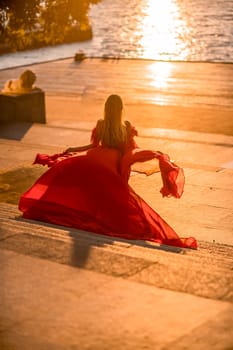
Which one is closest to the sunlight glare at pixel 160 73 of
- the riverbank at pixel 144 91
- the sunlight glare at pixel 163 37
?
the riverbank at pixel 144 91

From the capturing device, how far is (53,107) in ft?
76.3

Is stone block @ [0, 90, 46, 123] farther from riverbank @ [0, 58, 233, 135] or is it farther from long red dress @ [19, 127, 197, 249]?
long red dress @ [19, 127, 197, 249]

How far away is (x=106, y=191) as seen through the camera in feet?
33.3

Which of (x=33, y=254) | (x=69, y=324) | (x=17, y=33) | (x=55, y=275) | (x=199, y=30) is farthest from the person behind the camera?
(x=199, y=30)

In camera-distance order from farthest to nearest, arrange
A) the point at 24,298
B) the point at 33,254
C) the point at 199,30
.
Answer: the point at 199,30, the point at 33,254, the point at 24,298

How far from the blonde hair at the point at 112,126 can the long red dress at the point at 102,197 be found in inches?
4.4

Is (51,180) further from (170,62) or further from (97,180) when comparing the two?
(170,62)

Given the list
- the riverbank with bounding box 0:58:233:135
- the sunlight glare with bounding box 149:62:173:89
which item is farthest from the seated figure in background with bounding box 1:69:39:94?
the sunlight glare with bounding box 149:62:173:89

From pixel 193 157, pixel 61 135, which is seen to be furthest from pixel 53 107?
pixel 193 157

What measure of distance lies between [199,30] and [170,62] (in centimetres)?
10666

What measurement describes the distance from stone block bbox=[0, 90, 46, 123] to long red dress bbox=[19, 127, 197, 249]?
943cm

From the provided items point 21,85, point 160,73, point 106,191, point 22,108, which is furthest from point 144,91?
point 106,191

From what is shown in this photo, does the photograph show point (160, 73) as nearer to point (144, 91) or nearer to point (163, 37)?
point (144, 91)

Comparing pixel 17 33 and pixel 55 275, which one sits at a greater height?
pixel 17 33
